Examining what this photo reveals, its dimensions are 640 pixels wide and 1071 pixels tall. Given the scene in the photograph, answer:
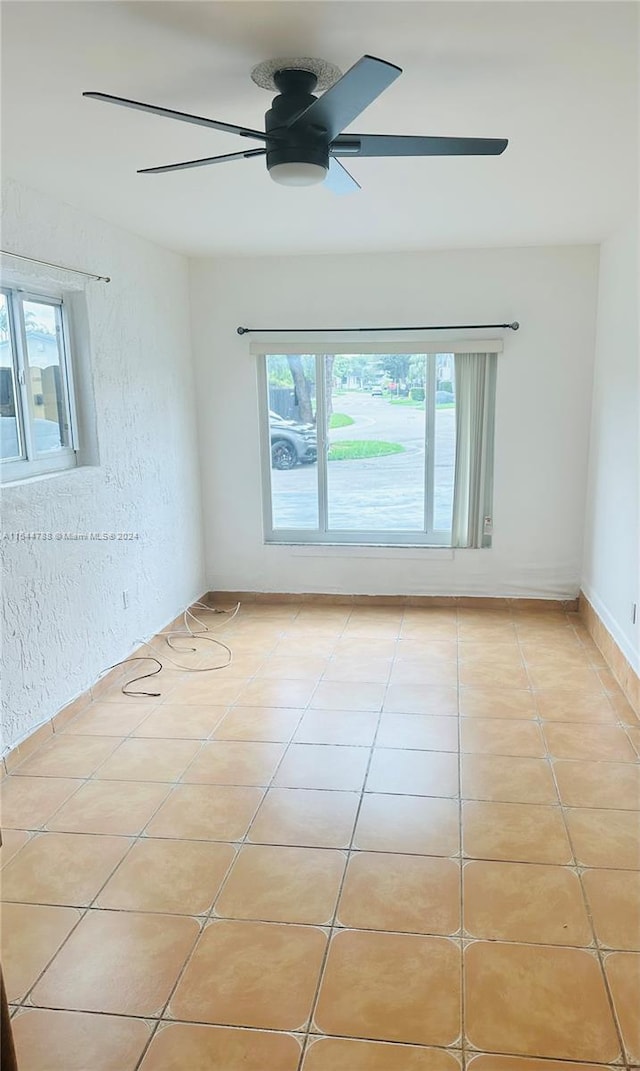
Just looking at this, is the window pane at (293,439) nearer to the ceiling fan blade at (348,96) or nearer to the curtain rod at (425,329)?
the curtain rod at (425,329)

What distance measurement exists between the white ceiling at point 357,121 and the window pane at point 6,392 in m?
0.57

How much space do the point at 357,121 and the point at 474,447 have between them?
2.75 meters

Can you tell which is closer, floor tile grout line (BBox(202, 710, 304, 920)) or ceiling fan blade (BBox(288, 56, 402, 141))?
ceiling fan blade (BBox(288, 56, 402, 141))

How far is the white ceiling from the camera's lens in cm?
171

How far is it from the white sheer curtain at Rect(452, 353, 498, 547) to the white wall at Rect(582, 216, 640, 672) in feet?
2.09

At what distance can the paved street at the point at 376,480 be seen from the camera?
16.6 feet

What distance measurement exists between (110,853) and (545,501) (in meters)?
3.49

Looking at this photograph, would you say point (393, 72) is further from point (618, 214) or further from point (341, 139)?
point (618, 214)

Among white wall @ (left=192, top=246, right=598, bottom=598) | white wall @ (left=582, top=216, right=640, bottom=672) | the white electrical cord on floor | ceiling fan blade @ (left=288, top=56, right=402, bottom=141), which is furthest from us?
white wall @ (left=192, top=246, right=598, bottom=598)

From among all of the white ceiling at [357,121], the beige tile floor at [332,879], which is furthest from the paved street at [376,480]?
the beige tile floor at [332,879]

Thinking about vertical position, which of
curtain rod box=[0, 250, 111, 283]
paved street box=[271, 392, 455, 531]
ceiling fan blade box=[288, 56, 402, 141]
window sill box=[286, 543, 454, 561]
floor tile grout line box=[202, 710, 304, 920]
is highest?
ceiling fan blade box=[288, 56, 402, 141]

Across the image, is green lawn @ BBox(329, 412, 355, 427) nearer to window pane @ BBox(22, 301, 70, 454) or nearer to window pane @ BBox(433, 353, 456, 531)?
window pane @ BBox(433, 353, 456, 531)

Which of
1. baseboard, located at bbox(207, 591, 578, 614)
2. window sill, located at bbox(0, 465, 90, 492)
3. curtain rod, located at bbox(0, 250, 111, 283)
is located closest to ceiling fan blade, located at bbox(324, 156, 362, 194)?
curtain rod, located at bbox(0, 250, 111, 283)

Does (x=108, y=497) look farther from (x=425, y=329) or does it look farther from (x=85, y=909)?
(x=425, y=329)
